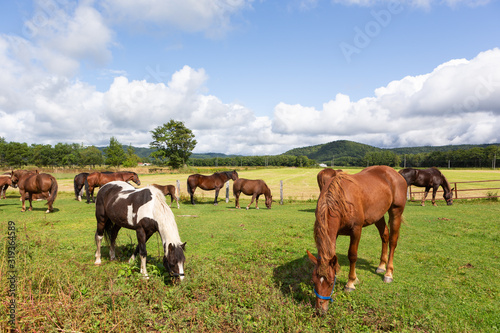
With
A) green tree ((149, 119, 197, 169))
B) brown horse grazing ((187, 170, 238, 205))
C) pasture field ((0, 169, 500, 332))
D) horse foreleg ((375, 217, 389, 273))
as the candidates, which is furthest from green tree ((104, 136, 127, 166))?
horse foreleg ((375, 217, 389, 273))

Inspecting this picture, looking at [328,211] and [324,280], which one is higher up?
[328,211]

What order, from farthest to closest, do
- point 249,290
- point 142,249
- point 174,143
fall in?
point 174,143, point 142,249, point 249,290

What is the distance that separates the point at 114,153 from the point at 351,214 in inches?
3358

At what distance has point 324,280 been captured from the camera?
3.71 metres

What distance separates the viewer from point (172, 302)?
4.23 metres

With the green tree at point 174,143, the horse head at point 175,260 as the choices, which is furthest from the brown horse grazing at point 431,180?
the green tree at point 174,143

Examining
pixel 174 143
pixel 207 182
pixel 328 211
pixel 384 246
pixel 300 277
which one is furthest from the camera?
pixel 174 143

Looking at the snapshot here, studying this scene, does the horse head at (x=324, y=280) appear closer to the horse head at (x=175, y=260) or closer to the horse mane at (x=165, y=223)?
the horse head at (x=175, y=260)

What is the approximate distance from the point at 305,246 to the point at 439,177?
598 inches

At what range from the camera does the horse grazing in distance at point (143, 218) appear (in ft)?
15.4

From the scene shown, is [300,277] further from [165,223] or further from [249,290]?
[165,223]

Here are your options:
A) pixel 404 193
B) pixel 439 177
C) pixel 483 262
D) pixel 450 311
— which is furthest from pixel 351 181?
pixel 439 177

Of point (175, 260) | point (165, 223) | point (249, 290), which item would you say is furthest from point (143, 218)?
point (249, 290)

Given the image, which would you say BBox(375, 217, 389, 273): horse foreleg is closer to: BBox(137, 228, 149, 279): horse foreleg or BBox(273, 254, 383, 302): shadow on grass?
BBox(273, 254, 383, 302): shadow on grass
